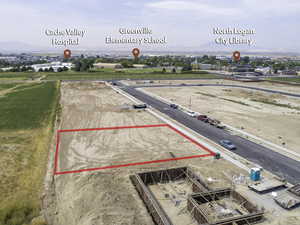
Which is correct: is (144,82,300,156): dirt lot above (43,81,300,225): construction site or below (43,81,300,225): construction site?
above

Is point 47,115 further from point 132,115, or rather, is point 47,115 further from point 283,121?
point 283,121

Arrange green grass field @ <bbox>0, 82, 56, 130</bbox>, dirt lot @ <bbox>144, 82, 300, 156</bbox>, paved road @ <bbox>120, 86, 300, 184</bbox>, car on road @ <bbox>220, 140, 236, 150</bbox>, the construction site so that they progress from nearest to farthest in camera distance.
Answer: the construction site < paved road @ <bbox>120, 86, 300, 184</bbox> < car on road @ <bbox>220, 140, 236, 150</bbox> < dirt lot @ <bbox>144, 82, 300, 156</bbox> < green grass field @ <bbox>0, 82, 56, 130</bbox>

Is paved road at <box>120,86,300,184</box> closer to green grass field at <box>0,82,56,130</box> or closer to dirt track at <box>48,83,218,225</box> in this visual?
dirt track at <box>48,83,218,225</box>

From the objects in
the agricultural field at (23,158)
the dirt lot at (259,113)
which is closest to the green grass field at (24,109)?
the agricultural field at (23,158)

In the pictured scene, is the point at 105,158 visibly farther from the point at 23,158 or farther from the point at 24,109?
the point at 24,109

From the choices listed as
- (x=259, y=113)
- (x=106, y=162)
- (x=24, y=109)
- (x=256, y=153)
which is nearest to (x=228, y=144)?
(x=256, y=153)

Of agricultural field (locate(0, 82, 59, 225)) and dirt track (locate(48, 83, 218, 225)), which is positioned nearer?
dirt track (locate(48, 83, 218, 225))

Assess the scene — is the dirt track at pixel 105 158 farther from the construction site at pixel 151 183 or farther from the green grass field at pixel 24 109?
the green grass field at pixel 24 109

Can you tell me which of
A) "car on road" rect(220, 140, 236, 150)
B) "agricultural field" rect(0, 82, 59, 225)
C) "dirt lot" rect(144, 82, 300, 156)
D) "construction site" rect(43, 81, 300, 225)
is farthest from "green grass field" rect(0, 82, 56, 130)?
"dirt lot" rect(144, 82, 300, 156)
